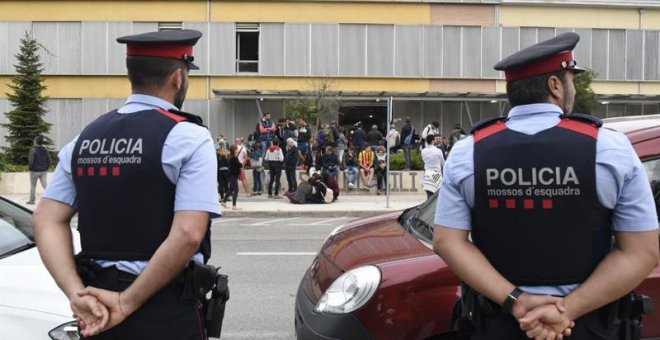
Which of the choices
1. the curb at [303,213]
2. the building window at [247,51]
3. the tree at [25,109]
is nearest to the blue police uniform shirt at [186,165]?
the curb at [303,213]

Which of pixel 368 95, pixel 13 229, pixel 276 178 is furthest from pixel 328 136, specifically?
pixel 13 229

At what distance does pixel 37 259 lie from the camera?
404 centimetres

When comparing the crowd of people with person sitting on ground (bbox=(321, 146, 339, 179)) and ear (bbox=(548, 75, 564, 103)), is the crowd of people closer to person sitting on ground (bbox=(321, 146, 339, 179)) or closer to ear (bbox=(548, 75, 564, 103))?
person sitting on ground (bbox=(321, 146, 339, 179))

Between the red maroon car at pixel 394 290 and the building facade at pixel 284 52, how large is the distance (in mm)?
24669

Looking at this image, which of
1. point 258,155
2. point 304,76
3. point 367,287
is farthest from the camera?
point 304,76

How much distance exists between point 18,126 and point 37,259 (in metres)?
23.5

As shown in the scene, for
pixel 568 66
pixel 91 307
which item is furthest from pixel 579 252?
pixel 91 307

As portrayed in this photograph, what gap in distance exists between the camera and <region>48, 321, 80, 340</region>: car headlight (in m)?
3.32

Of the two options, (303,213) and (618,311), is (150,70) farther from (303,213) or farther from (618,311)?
(303,213)

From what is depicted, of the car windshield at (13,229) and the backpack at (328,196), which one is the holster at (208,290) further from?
the backpack at (328,196)

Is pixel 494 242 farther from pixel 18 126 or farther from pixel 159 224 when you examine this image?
pixel 18 126

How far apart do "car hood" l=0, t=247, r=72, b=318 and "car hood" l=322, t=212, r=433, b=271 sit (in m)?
Answer: 1.56

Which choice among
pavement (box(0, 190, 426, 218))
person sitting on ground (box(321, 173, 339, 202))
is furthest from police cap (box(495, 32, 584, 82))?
person sitting on ground (box(321, 173, 339, 202))

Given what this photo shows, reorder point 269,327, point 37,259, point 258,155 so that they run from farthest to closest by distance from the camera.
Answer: point 258,155
point 269,327
point 37,259
